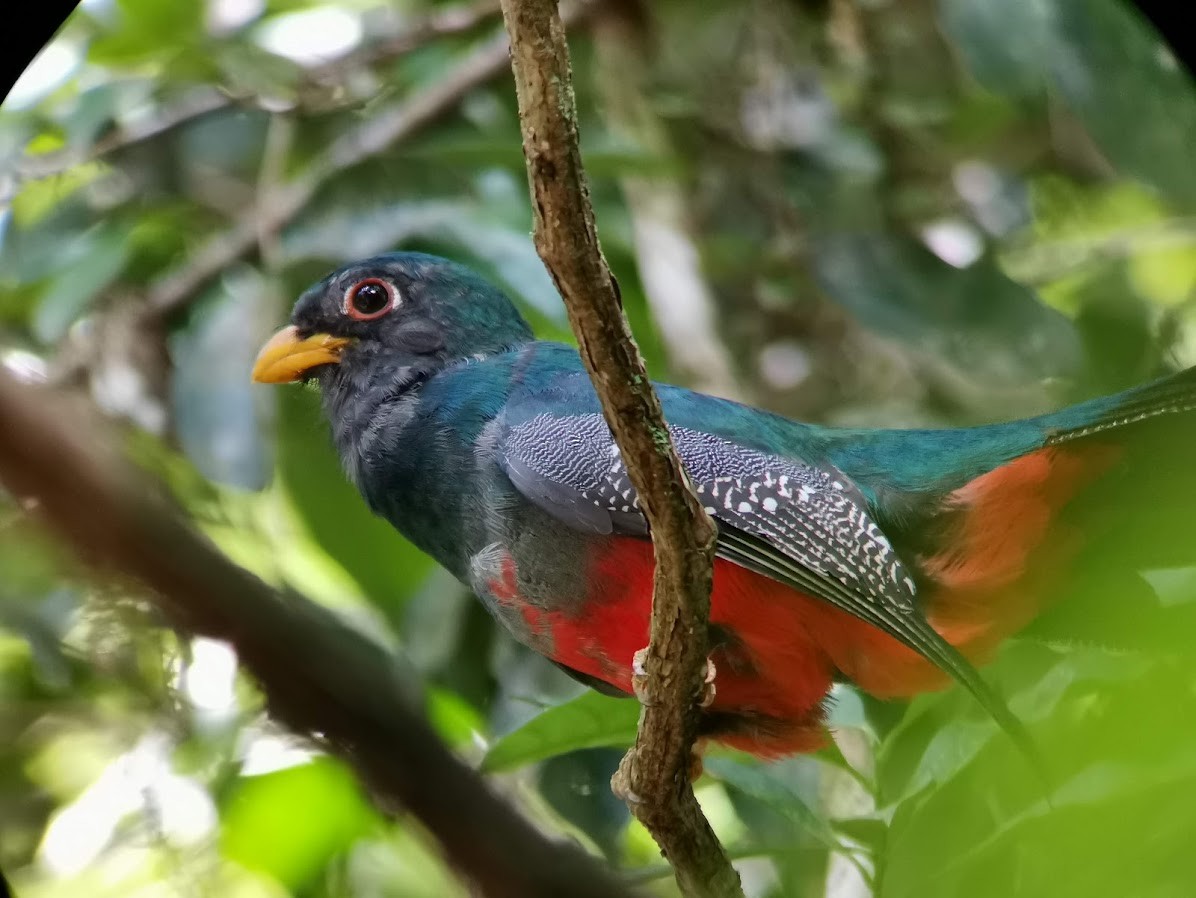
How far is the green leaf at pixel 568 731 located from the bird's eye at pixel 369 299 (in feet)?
3.10

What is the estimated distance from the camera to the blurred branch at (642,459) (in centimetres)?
155

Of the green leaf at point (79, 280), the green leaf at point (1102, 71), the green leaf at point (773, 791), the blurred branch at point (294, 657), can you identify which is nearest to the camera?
the blurred branch at point (294, 657)

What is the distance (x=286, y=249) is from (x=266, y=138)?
0.97 feet

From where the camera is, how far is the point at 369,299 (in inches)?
113

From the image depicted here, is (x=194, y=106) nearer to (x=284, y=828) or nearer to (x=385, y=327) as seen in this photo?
(x=385, y=327)

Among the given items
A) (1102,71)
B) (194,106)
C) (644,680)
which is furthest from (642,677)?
(194,106)

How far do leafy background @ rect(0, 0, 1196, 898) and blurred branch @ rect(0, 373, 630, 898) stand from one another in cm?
16

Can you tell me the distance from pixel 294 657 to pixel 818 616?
1.07 m

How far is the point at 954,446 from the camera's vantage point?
2758mm

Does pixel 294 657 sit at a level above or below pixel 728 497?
A: above

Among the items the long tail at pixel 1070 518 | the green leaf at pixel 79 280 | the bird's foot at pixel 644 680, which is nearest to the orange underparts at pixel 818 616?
the long tail at pixel 1070 518

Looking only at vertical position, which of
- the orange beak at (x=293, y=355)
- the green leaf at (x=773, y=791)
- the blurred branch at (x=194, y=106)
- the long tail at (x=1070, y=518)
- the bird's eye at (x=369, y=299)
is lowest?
the green leaf at (x=773, y=791)

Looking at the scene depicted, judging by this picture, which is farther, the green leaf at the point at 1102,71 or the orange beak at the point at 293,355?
the orange beak at the point at 293,355

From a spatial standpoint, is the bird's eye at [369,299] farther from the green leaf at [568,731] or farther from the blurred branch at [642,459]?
the blurred branch at [642,459]
